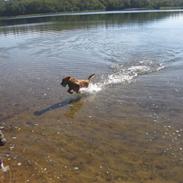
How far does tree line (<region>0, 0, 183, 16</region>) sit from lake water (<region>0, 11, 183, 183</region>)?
92834 millimetres

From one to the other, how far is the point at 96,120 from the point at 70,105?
2442 mm

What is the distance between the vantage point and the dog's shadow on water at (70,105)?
49.6 feet

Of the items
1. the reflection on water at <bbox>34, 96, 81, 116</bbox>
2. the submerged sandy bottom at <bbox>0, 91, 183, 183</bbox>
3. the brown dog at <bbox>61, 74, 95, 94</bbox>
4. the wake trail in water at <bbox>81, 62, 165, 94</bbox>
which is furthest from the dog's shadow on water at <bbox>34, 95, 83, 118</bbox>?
the wake trail in water at <bbox>81, 62, 165, 94</bbox>

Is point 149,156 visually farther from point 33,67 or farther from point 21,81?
point 33,67

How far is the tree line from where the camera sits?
114375mm

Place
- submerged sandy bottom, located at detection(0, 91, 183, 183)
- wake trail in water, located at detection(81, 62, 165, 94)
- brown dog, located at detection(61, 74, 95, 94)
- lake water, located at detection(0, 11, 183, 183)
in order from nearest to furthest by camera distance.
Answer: submerged sandy bottom, located at detection(0, 91, 183, 183), lake water, located at detection(0, 11, 183, 183), brown dog, located at detection(61, 74, 95, 94), wake trail in water, located at detection(81, 62, 165, 94)

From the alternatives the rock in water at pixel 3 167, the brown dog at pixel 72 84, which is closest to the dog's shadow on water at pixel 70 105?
the brown dog at pixel 72 84

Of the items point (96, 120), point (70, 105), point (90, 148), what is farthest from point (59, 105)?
point (90, 148)

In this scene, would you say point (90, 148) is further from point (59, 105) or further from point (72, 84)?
point (72, 84)

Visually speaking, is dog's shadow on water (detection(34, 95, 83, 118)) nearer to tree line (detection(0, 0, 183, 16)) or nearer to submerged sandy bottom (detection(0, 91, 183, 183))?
submerged sandy bottom (detection(0, 91, 183, 183))

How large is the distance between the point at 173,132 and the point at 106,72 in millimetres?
9791

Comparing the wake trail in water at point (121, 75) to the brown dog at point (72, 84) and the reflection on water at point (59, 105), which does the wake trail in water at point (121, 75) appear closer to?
the brown dog at point (72, 84)

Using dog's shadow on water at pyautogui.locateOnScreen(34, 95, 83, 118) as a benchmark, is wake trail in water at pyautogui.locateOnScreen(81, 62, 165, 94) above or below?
above

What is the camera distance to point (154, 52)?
27.7m
